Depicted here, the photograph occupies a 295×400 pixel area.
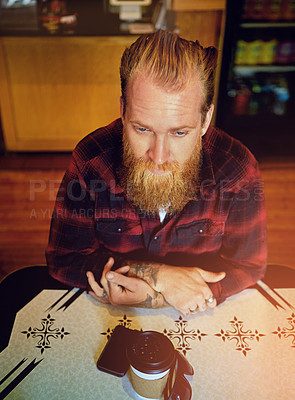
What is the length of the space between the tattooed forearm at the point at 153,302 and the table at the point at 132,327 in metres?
0.02

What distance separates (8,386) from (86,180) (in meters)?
0.59

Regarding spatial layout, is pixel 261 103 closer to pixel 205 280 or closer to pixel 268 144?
pixel 268 144

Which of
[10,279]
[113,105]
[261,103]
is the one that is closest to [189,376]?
[10,279]

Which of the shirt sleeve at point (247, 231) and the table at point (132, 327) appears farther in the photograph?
the shirt sleeve at point (247, 231)

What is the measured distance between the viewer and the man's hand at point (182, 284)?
105 cm

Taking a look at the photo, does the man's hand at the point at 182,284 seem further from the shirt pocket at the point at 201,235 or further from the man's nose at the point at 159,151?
the man's nose at the point at 159,151

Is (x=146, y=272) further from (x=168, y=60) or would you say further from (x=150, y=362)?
(x=168, y=60)

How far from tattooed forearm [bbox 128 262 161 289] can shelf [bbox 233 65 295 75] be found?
2.18 meters

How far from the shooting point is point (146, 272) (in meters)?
1.11

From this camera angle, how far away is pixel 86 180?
1.21 metres

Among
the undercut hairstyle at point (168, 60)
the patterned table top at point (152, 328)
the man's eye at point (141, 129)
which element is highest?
the undercut hairstyle at point (168, 60)

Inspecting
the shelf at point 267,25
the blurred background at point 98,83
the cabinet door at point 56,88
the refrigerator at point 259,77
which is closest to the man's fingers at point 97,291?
the blurred background at point 98,83

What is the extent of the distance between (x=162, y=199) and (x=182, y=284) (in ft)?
0.81

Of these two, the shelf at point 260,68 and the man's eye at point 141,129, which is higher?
the man's eye at point 141,129
